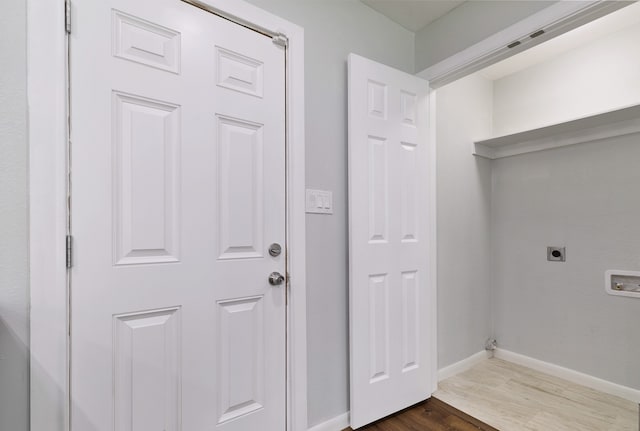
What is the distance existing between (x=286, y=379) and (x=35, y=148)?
133 cm

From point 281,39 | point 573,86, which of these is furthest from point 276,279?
point 573,86

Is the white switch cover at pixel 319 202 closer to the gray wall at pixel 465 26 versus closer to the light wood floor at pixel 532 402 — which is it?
the gray wall at pixel 465 26

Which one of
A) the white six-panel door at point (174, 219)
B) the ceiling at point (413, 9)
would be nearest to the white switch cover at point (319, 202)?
the white six-panel door at point (174, 219)

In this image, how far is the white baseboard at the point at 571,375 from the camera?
6.54 feet

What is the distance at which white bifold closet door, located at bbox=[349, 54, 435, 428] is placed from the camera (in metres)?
1.65

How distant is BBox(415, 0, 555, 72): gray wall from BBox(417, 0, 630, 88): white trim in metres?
0.03

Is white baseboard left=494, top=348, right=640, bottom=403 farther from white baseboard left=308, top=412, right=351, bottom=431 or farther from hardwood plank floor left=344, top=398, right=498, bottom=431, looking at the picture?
white baseboard left=308, top=412, right=351, bottom=431

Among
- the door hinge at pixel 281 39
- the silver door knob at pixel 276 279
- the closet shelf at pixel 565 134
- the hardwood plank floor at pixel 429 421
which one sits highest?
the door hinge at pixel 281 39

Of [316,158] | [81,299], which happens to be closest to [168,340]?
[81,299]

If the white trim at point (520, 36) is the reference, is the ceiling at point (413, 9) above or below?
above

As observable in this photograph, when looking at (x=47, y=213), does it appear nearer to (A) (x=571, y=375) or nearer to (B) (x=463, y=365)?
(B) (x=463, y=365)

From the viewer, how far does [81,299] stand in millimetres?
1011

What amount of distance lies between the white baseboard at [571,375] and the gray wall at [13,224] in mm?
3075

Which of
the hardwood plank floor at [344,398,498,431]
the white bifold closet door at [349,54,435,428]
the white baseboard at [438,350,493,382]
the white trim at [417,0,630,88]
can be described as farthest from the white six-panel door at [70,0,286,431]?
the white baseboard at [438,350,493,382]
